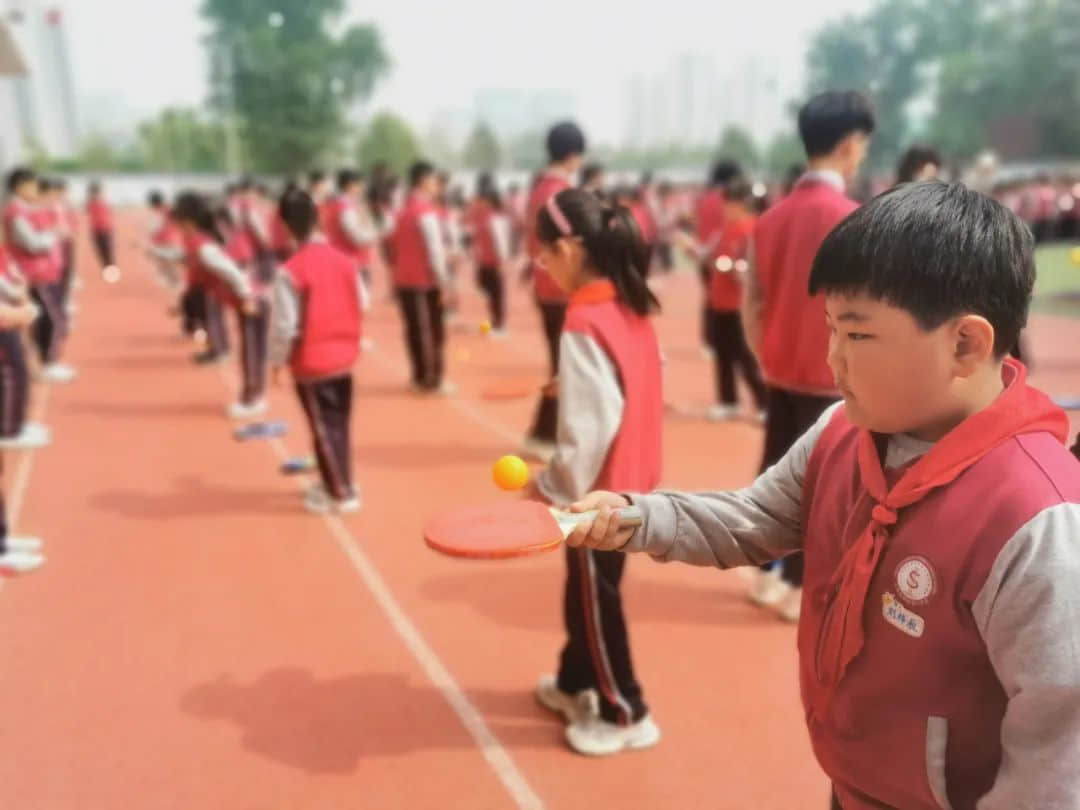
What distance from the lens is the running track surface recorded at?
9.75 ft

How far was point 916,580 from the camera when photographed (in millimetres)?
1276

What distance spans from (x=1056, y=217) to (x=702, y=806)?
76.6 feet

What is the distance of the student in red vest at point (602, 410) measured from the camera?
2.71 m

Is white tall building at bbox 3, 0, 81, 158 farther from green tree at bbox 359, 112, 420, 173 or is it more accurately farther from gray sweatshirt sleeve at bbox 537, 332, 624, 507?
gray sweatshirt sleeve at bbox 537, 332, 624, 507

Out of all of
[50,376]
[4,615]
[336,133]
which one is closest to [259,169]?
[336,133]

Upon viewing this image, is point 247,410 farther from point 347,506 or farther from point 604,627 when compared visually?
point 604,627

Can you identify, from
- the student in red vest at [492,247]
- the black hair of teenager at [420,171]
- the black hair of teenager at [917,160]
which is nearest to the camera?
the black hair of teenager at [917,160]

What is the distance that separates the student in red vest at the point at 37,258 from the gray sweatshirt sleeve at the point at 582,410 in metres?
7.78

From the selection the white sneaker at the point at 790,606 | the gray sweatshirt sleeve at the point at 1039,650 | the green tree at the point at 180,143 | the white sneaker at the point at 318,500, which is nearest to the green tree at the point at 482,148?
the green tree at the point at 180,143

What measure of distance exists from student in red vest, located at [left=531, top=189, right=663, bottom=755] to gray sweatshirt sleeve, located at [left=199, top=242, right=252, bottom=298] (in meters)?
4.98

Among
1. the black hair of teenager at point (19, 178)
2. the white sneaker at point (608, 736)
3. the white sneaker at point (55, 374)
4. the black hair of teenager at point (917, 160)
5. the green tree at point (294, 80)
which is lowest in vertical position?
the white sneaker at point (608, 736)

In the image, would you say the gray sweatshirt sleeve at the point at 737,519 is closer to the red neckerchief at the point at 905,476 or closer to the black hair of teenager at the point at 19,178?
the red neckerchief at the point at 905,476

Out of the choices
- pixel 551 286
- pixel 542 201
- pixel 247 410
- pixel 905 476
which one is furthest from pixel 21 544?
pixel 905 476

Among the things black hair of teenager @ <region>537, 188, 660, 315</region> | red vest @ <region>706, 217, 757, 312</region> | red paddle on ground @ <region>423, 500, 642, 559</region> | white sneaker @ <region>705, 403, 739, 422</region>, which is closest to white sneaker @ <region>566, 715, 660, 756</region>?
black hair of teenager @ <region>537, 188, 660, 315</region>
